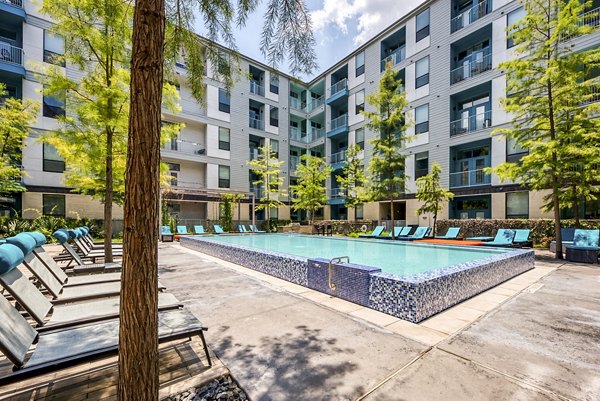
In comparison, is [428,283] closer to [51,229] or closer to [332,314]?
[332,314]

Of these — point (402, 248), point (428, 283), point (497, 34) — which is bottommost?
point (402, 248)

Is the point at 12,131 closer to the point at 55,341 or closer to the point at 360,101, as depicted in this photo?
the point at 55,341

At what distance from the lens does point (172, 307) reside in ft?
12.1

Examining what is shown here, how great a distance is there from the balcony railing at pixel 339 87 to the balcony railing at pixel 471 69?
1060 centimetres

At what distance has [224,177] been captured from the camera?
88.9ft

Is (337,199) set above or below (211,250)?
above

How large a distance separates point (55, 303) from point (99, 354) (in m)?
2.14

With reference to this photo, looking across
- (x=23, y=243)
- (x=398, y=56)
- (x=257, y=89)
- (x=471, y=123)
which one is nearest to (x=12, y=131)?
(x=23, y=243)

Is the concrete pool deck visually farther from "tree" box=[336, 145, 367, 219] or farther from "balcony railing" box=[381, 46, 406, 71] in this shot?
"balcony railing" box=[381, 46, 406, 71]

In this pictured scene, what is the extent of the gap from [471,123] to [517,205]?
20.5ft

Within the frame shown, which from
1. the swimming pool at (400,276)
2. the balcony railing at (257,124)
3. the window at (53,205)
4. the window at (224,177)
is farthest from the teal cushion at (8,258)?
the balcony railing at (257,124)

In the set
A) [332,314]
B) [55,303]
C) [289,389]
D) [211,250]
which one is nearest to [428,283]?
[332,314]

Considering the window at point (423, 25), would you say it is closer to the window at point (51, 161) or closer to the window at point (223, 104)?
the window at point (223, 104)

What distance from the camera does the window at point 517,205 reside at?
16.5 m
